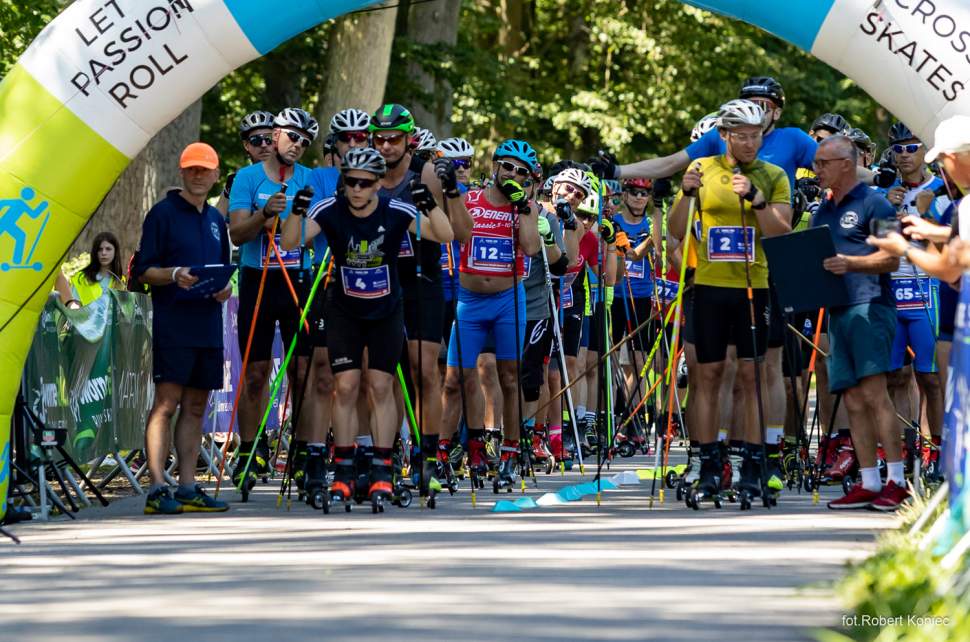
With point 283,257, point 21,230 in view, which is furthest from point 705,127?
point 21,230

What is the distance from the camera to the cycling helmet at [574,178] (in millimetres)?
16812

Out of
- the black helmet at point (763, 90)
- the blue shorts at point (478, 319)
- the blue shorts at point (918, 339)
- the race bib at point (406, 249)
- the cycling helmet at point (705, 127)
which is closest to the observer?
the black helmet at point (763, 90)

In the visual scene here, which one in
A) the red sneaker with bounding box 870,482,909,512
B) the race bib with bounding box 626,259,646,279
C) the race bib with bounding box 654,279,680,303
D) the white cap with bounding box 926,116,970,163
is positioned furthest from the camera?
the race bib with bounding box 626,259,646,279

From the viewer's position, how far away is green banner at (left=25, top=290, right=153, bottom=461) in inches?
486

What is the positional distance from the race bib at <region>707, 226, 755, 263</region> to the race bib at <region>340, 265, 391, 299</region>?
6.29 feet

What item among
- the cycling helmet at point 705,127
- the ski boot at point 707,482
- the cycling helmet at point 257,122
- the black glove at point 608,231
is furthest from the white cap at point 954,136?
the black glove at point 608,231

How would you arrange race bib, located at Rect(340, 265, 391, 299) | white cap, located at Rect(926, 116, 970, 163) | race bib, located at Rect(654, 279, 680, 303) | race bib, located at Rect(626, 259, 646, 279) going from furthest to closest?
race bib, located at Rect(626, 259, 646, 279), race bib, located at Rect(654, 279, 680, 303), race bib, located at Rect(340, 265, 391, 299), white cap, located at Rect(926, 116, 970, 163)

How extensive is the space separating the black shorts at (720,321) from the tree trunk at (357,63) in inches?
569

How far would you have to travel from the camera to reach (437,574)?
8008mm

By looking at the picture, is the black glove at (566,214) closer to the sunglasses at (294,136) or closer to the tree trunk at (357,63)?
the sunglasses at (294,136)

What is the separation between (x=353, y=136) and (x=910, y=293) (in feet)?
14.2

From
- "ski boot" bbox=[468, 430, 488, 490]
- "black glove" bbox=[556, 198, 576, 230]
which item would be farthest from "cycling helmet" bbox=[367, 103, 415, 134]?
"black glove" bbox=[556, 198, 576, 230]

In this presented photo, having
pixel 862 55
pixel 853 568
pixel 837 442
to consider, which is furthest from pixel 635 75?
pixel 853 568

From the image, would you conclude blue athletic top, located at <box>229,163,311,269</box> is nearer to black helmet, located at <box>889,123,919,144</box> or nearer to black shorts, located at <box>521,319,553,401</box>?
black shorts, located at <box>521,319,553,401</box>
